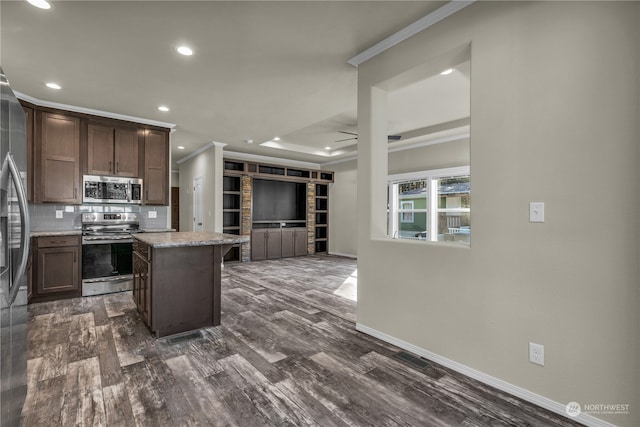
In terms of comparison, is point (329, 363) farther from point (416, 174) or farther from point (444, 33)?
point (416, 174)

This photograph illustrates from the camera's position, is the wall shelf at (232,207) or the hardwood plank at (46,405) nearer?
the hardwood plank at (46,405)

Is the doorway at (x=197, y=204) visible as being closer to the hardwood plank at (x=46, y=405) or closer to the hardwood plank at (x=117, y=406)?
the hardwood plank at (x=46, y=405)

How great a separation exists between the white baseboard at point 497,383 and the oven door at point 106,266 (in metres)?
3.70

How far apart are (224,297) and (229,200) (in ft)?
12.1

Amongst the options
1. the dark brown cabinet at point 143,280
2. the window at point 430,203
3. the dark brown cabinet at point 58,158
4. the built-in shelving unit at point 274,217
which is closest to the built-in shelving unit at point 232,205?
the built-in shelving unit at point 274,217

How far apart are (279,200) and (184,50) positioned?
17.6 ft

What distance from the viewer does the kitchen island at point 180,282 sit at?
271 cm

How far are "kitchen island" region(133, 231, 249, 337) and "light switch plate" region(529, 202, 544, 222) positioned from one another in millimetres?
2250

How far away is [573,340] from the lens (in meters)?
1.70

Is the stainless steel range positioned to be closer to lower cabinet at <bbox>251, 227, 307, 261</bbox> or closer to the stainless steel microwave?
the stainless steel microwave

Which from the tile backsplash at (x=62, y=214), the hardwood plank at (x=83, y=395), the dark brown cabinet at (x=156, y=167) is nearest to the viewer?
the hardwood plank at (x=83, y=395)

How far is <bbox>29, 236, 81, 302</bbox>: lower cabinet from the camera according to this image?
3752 mm

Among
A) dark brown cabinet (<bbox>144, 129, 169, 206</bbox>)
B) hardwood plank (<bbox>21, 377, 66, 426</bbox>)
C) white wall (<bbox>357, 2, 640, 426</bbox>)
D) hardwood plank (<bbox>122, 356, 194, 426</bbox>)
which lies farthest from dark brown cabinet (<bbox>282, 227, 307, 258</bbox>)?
hardwood plank (<bbox>21, 377, 66, 426</bbox>)

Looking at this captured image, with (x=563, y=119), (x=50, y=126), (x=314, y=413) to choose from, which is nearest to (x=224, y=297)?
(x=314, y=413)
